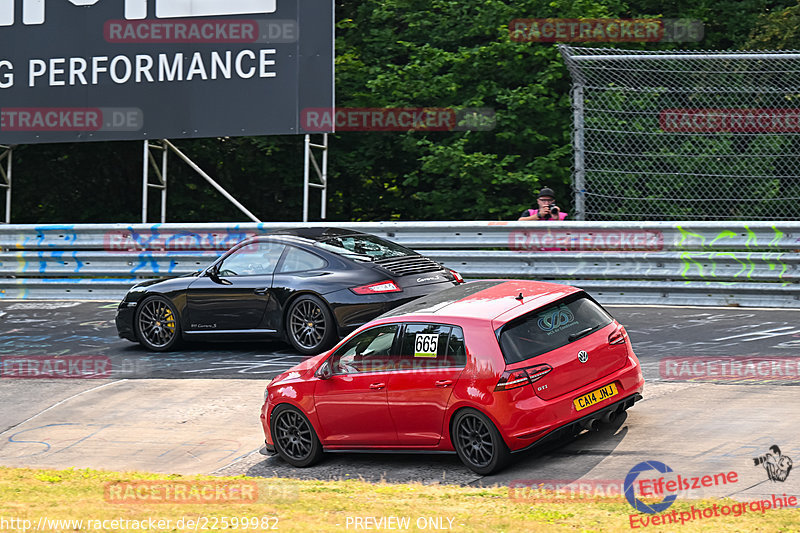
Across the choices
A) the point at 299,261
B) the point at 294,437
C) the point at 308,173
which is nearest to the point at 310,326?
the point at 299,261

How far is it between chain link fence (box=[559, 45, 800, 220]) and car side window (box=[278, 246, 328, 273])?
165 inches

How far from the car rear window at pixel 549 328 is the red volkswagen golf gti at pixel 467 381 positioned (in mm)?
11

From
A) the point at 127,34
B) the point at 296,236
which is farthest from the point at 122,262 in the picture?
the point at 296,236

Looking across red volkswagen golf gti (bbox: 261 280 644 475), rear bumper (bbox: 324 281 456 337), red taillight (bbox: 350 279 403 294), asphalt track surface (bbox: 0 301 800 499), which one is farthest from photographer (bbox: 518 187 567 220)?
red volkswagen golf gti (bbox: 261 280 644 475)

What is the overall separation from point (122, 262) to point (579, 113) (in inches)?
309

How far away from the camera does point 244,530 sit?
6254 mm

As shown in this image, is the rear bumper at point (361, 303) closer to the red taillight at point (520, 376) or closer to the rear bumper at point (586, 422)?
the rear bumper at point (586, 422)

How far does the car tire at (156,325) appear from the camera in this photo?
43.7 ft

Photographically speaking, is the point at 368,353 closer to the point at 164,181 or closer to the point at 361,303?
the point at 361,303

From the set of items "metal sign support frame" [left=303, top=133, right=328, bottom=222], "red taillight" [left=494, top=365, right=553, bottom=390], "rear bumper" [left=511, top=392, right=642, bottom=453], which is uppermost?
"metal sign support frame" [left=303, top=133, right=328, bottom=222]

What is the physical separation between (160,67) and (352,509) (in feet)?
45.1

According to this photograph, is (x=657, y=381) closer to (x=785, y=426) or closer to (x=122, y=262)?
(x=785, y=426)

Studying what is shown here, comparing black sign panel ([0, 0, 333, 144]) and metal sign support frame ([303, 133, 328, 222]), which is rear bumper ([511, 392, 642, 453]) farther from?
black sign panel ([0, 0, 333, 144])

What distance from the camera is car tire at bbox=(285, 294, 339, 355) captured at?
12.0 metres
